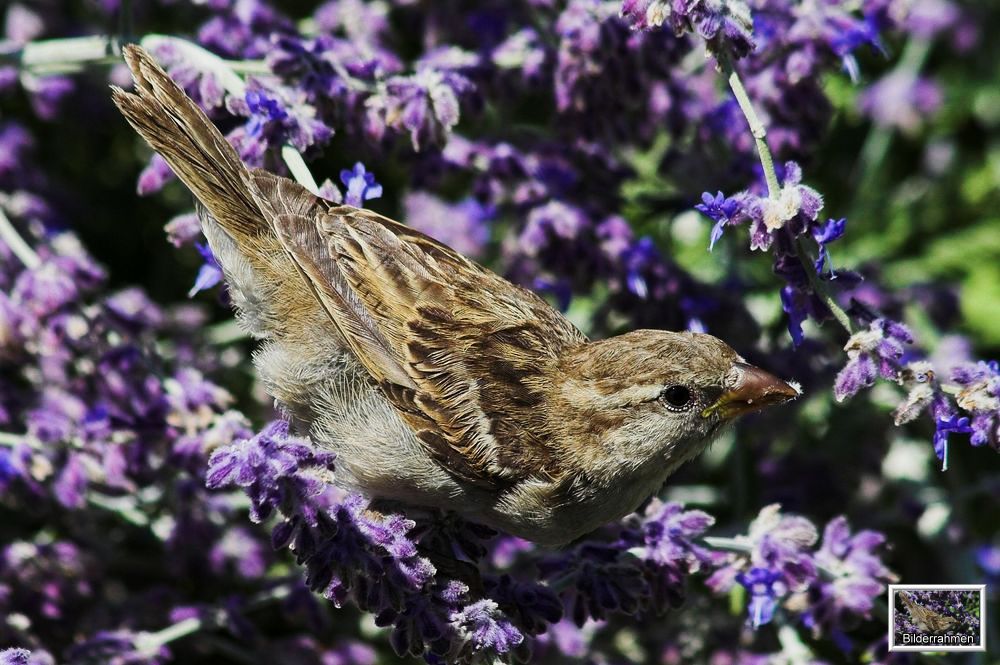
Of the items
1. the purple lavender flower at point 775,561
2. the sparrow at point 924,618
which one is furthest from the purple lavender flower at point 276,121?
the sparrow at point 924,618

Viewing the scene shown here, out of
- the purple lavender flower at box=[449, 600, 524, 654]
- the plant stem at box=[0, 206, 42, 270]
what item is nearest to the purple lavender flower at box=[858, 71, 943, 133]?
the purple lavender flower at box=[449, 600, 524, 654]

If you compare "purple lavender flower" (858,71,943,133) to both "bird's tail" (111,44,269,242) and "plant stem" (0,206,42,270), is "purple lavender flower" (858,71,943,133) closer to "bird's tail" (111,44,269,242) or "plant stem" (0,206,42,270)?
"bird's tail" (111,44,269,242)

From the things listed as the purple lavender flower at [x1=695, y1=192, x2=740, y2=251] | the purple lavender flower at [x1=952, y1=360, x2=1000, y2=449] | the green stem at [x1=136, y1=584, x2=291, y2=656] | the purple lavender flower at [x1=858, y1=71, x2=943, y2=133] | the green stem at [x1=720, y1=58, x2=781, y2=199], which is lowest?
the green stem at [x1=136, y1=584, x2=291, y2=656]

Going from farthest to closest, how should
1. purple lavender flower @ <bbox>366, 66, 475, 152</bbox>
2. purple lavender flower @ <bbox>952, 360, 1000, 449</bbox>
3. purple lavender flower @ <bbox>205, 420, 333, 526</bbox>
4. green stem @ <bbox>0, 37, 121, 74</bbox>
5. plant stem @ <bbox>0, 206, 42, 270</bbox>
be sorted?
1. green stem @ <bbox>0, 37, 121, 74</bbox>
2. plant stem @ <bbox>0, 206, 42, 270</bbox>
3. purple lavender flower @ <bbox>366, 66, 475, 152</bbox>
4. purple lavender flower @ <bbox>952, 360, 1000, 449</bbox>
5. purple lavender flower @ <bbox>205, 420, 333, 526</bbox>

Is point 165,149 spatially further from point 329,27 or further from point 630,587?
point 630,587

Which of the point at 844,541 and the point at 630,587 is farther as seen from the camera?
the point at 844,541

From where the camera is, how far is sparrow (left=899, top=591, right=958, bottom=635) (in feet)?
10.4

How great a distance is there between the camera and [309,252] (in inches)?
127

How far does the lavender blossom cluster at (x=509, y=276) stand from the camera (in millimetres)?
2846

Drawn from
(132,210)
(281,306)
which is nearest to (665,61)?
(281,306)

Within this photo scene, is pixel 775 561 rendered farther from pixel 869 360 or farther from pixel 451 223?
pixel 451 223

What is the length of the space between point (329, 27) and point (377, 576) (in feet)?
7.25

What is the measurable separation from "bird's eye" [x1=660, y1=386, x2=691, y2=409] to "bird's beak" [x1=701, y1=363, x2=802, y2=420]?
3.0 inches

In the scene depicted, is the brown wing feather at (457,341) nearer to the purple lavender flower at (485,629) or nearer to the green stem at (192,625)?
the purple lavender flower at (485,629)
